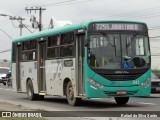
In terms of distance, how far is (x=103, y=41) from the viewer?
55.2 ft

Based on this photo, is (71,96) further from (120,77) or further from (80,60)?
(120,77)

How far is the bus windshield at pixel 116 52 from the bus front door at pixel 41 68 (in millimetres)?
4419

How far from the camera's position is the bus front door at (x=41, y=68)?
20781mm

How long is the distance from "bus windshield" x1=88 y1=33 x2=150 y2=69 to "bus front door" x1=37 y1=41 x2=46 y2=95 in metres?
4.42

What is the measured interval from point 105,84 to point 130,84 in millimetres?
961

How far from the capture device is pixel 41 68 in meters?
21.1

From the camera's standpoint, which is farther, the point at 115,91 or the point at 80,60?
the point at 80,60

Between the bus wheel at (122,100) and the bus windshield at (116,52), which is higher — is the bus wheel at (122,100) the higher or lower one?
the lower one

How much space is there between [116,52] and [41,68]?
526 centimetres

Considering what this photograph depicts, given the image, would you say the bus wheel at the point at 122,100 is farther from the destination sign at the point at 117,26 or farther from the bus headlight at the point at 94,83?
the destination sign at the point at 117,26

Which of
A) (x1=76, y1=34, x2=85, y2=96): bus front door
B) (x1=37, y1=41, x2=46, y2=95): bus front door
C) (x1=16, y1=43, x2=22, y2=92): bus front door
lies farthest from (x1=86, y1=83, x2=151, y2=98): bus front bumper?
(x1=16, y1=43, x2=22, y2=92): bus front door

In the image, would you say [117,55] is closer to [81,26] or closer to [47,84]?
[81,26]

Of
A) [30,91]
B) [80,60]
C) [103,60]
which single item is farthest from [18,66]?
[103,60]

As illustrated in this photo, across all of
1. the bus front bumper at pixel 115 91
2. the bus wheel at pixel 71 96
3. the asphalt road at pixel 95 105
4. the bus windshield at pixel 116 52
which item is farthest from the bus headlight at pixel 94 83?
the bus wheel at pixel 71 96
